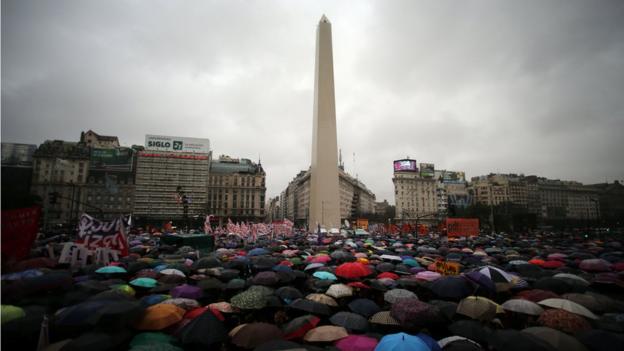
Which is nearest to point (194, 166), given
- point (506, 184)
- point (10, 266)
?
point (10, 266)

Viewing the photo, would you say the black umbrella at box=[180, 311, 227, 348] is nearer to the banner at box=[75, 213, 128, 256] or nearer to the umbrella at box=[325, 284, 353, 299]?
the umbrella at box=[325, 284, 353, 299]

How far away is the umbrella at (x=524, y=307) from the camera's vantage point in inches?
289

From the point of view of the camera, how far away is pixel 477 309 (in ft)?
23.8

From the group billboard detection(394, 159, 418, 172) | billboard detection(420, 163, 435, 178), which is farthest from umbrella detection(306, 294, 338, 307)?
billboard detection(420, 163, 435, 178)

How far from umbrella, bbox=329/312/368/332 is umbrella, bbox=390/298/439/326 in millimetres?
740

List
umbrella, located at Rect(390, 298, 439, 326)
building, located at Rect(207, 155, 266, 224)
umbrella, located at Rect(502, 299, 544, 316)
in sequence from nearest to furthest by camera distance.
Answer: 1. umbrella, located at Rect(390, 298, 439, 326)
2. umbrella, located at Rect(502, 299, 544, 316)
3. building, located at Rect(207, 155, 266, 224)

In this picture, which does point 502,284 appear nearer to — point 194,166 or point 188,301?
point 188,301

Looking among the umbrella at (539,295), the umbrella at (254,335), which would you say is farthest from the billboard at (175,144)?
the umbrella at (254,335)

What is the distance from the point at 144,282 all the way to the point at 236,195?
273 ft

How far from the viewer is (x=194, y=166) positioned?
8400 centimetres

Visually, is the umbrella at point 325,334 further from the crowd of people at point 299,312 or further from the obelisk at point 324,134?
the obelisk at point 324,134

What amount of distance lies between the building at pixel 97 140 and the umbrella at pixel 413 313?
90.1m

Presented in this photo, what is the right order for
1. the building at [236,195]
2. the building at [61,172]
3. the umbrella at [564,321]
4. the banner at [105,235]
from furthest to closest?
the building at [236,195] → the building at [61,172] → the banner at [105,235] → the umbrella at [564,321]

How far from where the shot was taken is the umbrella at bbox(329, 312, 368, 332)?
22.2 feet
